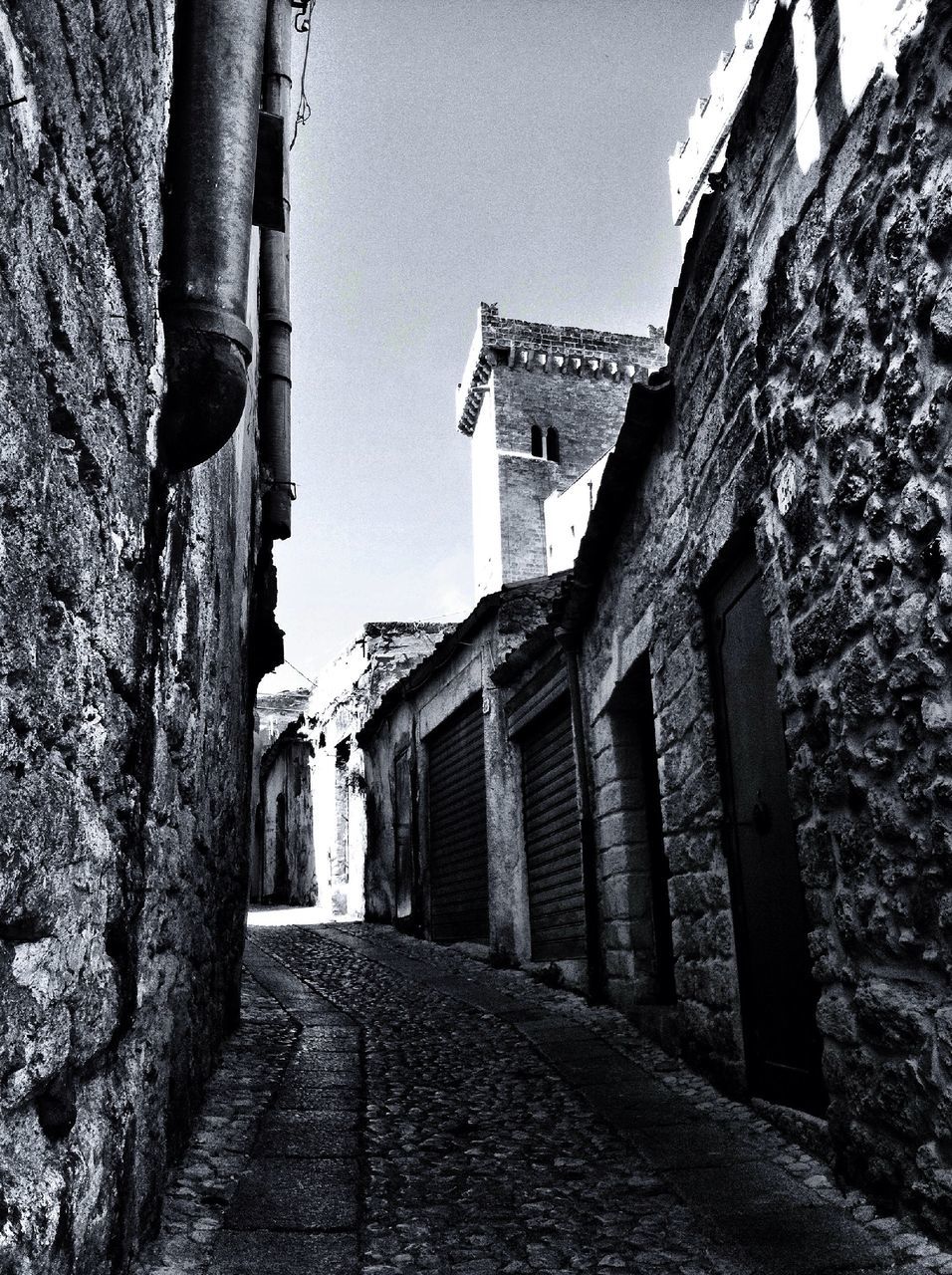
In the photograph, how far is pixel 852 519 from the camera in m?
2.44

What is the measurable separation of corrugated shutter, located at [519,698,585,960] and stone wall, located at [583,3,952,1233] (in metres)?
2.69

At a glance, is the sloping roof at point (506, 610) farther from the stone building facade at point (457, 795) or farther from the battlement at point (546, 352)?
the battlement at point (546, 352)

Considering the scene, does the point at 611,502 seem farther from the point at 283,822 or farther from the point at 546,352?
the point at 546,352

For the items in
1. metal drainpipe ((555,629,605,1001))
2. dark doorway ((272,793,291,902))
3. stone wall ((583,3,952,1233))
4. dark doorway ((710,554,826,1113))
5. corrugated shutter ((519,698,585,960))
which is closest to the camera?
stone wall ((583,3,952,1233))

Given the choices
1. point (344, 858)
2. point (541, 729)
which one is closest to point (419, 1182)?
point (541, 729)

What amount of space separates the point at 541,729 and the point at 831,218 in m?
5.04

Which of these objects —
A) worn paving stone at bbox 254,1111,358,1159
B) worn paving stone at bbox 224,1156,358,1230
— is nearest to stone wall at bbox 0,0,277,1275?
worn paving stone at bbox 224,1156,358,1230

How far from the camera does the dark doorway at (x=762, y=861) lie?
9.93 feet

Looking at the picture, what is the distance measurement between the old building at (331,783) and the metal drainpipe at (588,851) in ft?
21.2

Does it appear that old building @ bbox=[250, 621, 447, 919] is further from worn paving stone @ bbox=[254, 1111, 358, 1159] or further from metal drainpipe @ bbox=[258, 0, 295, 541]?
worn paving stone @ bbox=[254, 1111, 358, 1159]

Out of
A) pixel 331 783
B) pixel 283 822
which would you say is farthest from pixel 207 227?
pixel 283 822

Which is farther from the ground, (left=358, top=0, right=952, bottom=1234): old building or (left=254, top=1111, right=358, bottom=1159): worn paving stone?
(left=358, top=0, right=952, bottom=1234): old building

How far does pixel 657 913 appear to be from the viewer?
200 inches

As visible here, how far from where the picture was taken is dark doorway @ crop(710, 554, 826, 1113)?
3.03 meters
